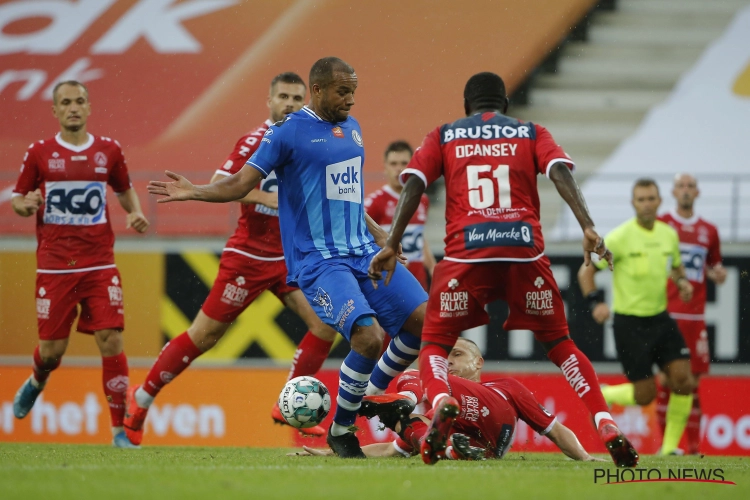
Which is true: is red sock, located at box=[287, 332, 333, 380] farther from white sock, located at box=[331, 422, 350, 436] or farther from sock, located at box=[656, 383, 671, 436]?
sock, located at box=[656, 383, 671, 436]

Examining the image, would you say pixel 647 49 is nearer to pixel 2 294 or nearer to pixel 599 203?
pixel 599 203

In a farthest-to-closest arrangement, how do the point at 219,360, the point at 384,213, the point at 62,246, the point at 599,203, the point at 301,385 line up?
→ the point at 599,203 < the point at 219,360 < the point at 384,213 < the point at 62,246 < the point at 301,385

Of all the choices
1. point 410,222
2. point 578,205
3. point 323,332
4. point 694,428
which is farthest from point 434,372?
point 694,428

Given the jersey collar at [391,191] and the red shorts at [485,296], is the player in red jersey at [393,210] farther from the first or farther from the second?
the red shorts at [485,296]

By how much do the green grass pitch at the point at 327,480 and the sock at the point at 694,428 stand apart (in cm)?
379

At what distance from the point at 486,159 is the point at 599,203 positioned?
Result: 7.75m

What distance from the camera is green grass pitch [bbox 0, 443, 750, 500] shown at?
14.2 ft

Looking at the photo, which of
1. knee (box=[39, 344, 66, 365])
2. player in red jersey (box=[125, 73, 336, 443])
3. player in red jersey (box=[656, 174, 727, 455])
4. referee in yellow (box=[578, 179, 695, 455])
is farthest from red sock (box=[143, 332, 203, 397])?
player in red jersey (box=[656, 174, 727, 455])

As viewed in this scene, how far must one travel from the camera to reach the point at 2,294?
37.1 ft

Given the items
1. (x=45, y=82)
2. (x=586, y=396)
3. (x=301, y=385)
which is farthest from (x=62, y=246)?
(x=45, y=82)

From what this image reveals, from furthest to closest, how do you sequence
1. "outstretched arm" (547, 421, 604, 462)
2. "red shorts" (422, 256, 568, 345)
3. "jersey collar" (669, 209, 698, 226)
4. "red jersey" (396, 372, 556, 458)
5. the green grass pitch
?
"jersey collar" (669, 209, 698, 226)
"outstretched arm" (547, 421, 604, 462)
"red jersey" (396, 372, 556, 458)
"red shorts" (422, 256, 568, 345)
the green grass pitch

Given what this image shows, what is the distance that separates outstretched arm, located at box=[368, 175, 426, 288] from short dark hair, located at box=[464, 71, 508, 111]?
588mm

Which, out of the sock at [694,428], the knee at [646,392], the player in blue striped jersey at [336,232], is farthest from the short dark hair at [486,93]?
the sock at [694,428]

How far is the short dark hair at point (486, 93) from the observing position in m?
5.98
